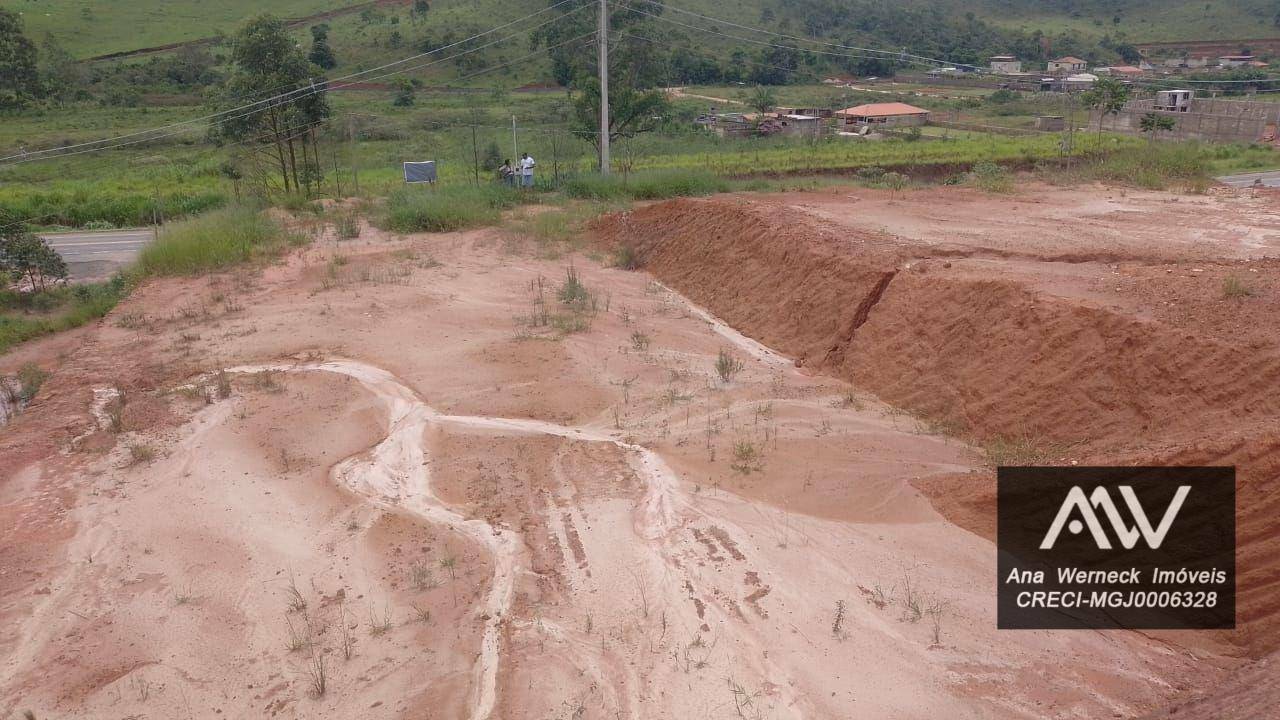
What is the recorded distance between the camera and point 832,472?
802cm

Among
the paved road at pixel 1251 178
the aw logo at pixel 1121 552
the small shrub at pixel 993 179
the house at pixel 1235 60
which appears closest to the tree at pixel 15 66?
the small shrub at pixel 993 179

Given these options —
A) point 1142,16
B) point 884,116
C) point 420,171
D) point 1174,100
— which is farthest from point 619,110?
point 1142,16

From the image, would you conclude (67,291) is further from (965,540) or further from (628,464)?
(965,540)

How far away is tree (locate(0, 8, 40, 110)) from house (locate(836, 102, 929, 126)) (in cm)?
4388

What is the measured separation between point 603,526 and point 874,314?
502 cm

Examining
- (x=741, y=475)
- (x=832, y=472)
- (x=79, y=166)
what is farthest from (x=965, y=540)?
(x=79, y=166)

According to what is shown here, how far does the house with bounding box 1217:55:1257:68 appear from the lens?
65881mm

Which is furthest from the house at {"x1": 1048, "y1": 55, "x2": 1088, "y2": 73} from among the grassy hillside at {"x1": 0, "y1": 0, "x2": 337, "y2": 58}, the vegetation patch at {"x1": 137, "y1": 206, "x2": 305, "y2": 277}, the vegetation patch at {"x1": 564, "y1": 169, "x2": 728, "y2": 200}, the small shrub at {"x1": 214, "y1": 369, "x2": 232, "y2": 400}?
the small shrub at {"x1": 214, "y1": 369, "x2": 232, "y2": 400}

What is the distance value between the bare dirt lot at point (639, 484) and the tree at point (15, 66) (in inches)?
1737

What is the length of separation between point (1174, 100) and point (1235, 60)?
130 ft

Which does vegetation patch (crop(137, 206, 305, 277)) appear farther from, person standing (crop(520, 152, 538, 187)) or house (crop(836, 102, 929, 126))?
house (crop(836, 102, 929, 126))

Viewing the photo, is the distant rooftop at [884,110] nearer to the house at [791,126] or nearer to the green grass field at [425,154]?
the green grass field at [425,154]

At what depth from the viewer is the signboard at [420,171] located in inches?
970

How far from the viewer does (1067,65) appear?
69.2 m
